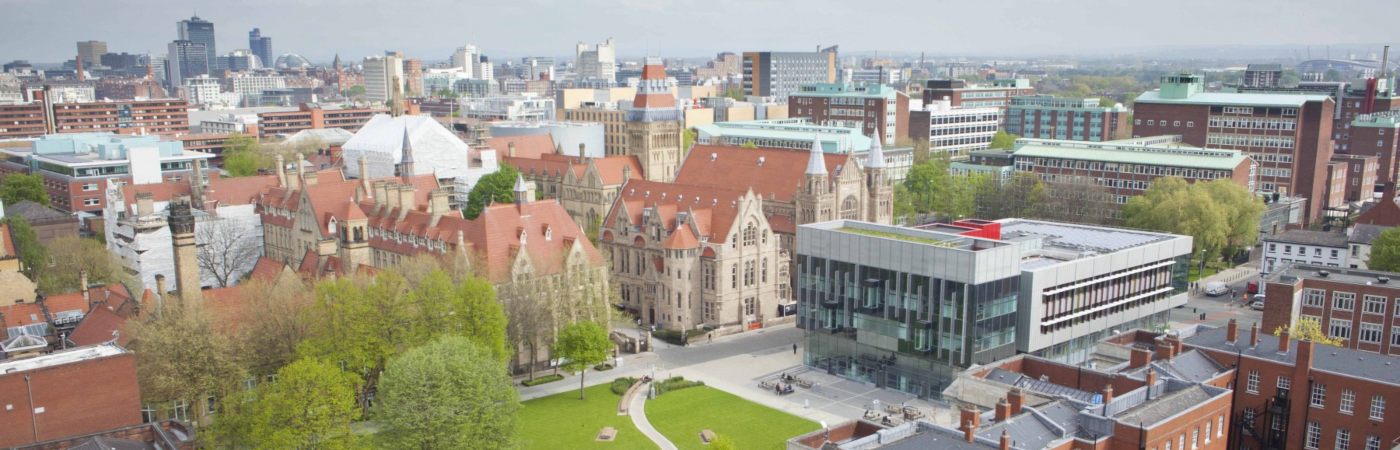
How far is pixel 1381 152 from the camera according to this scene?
6083 inches

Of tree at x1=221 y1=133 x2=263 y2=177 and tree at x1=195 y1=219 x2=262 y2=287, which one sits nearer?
tree at x1=195 y1=219 x2=262 y2=287

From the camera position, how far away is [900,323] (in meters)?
73.0

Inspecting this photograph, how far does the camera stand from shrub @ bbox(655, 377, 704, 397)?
73.8m

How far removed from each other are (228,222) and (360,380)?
5403cm

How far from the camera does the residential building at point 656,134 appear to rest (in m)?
123

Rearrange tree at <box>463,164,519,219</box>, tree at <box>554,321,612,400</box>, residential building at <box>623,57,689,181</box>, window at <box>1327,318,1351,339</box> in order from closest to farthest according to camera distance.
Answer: tree at <box>554,321,612,400</box>, window at <box>1327,318,1351,339</box>, tree at <box>463,164,519,219</box>, residential building at <box>623,57,689,181</box>

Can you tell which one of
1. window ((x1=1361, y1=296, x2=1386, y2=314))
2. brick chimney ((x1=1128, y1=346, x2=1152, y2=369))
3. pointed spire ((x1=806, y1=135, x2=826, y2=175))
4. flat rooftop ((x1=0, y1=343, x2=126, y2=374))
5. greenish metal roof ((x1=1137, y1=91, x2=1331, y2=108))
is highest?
greenish metal roof ((x1=1137, y1=91, x2=1331, y2=108))

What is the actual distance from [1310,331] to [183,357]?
7026cm

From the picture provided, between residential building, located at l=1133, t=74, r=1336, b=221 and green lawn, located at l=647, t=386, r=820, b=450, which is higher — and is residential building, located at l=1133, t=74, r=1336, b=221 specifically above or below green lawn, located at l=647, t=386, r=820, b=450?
above

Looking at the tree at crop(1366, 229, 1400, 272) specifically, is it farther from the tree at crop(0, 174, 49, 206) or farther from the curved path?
the tree at crop(0, 174, 49, 206)

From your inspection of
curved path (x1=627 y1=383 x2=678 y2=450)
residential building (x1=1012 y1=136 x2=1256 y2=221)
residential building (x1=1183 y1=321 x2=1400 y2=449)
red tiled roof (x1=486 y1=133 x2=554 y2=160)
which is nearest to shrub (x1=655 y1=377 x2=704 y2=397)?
curved path (x1=627 y1=383 x2=678 y2=450)


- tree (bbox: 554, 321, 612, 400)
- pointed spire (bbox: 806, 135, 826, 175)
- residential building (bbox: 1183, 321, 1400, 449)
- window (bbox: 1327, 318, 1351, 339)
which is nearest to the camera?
residential building (bbox: 1183, 321, 1400, 449)

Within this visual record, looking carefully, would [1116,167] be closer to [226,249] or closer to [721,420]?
[721,420]

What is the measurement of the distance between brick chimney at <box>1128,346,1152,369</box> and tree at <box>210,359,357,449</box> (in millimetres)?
40971
